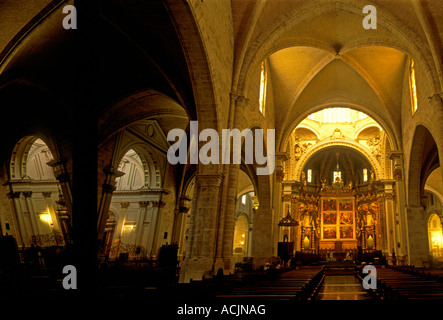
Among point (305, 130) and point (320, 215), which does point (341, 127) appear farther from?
point (320, 215)

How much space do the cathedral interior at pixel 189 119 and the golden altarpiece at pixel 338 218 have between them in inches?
229

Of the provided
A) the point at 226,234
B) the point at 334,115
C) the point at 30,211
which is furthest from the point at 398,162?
the point at 30,211

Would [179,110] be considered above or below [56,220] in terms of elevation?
above

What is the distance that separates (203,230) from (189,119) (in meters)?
4.47

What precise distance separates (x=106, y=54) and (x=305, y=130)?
21.3 meters

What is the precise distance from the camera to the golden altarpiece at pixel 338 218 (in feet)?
113

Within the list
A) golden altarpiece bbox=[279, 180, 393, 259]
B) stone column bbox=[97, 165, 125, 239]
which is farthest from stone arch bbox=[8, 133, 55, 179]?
golden altarpiece bbox=[279, 180, 393, 259]

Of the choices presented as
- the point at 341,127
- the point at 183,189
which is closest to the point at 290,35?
the point at 183,189

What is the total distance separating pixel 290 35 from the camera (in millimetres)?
16578

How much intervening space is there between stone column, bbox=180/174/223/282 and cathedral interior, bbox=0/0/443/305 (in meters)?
0.04

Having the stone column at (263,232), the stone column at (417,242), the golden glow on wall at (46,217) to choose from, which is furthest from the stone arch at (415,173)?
→ the golden glow on wall at (46,217)

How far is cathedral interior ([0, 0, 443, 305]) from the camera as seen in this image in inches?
336

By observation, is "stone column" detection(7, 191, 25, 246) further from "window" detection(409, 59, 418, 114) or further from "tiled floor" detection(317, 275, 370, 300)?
"window" detection(409, 59, 418, 114)

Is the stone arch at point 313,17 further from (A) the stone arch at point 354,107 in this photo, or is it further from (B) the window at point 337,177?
(B) the window at point 337,177
